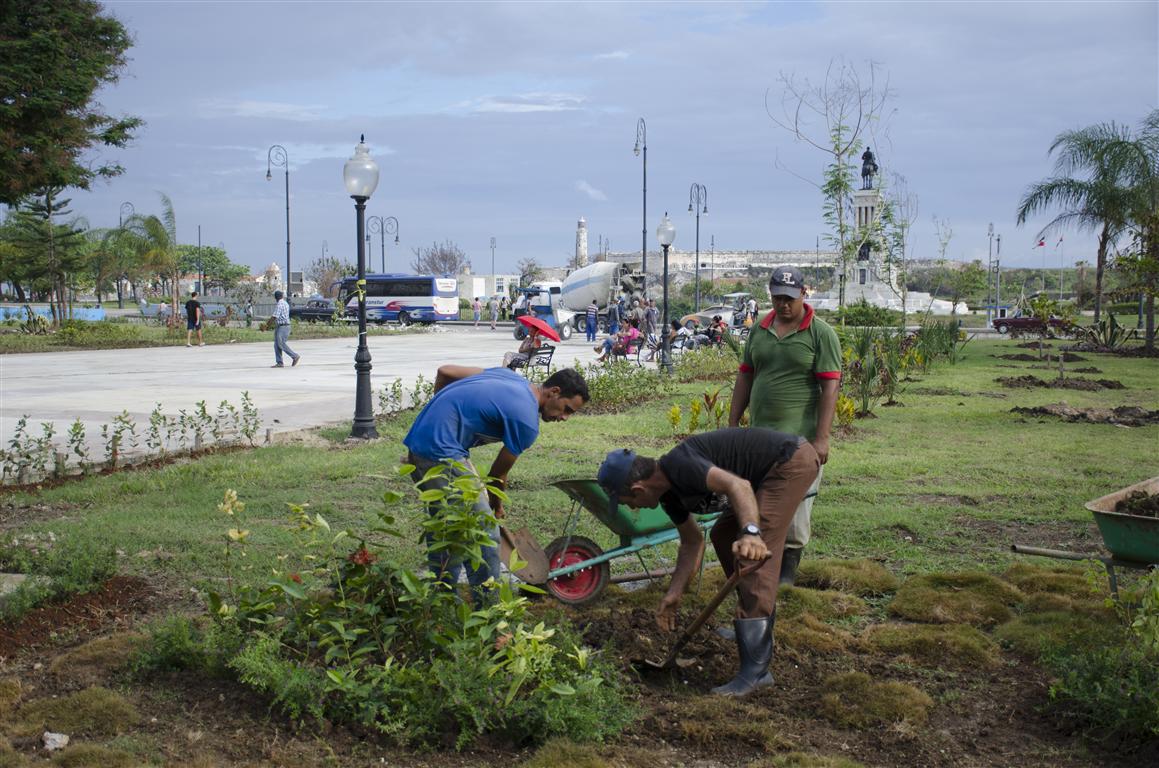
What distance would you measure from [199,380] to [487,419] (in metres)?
14.8

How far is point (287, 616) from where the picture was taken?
4.06m

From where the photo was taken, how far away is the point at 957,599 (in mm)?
5184

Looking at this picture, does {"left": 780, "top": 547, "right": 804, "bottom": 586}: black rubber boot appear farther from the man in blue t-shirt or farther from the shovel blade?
the man in blue t-shirt

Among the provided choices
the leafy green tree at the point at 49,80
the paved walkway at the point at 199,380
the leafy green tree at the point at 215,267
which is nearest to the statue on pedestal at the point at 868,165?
the paved walkway at the point at 199,380

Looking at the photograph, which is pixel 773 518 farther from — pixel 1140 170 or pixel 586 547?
pixel 1140 170

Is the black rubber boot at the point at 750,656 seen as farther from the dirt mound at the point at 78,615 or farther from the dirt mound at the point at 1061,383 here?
the dirt mound at the point at 1061,383

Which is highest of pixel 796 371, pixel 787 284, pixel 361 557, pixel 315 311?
pixel 787 284

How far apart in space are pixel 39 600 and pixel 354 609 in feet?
6.84

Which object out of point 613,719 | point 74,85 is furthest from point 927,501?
point 74,85

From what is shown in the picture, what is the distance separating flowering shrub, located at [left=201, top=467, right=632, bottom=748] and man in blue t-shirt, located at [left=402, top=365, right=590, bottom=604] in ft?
1.29

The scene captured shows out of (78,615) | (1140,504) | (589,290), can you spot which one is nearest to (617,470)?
(1140,504)

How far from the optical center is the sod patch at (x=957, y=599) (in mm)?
4980

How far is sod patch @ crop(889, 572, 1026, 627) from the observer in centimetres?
498

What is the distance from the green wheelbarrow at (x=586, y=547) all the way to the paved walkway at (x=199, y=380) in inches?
270
